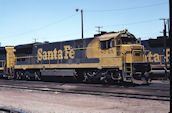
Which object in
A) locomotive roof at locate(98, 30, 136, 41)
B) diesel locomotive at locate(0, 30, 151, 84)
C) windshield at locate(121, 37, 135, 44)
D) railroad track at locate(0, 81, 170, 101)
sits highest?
locomotive roof at locate(98, 30, 136, 41)

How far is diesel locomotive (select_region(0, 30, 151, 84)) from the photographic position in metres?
15.8

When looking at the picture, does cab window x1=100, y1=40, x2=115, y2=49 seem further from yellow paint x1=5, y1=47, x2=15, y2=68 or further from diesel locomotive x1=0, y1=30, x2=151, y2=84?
yellow paint x1=5, y1=47, x2=15, y2=68

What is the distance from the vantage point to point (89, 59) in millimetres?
17906

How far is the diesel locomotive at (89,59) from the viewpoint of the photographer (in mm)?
15797

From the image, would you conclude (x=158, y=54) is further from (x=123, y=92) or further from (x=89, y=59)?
(x=123, y=92)

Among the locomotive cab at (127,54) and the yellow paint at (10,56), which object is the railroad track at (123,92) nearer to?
the locomotive cab at (127,54)

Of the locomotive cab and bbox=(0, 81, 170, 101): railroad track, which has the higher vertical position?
the locomotive cab

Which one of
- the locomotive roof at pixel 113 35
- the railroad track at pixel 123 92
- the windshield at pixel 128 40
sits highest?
the locomotive roof at pixel 113 35

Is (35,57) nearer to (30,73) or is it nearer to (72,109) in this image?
(30,73)

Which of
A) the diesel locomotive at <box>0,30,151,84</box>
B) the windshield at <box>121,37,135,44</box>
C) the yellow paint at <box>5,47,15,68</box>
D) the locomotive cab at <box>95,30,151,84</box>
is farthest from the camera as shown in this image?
the yellow paint at <box>5,47,15,68</box>

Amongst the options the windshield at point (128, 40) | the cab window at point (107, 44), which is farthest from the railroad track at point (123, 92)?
the windshield at point (128, 40)

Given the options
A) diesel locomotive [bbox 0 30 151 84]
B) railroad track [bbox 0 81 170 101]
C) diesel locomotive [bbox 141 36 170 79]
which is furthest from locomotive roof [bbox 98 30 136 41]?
diesel locomotive [bbox 141 36 170 79]

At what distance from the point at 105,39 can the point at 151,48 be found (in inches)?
315

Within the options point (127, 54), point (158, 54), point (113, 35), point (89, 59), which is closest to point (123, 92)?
point (127, 54)
